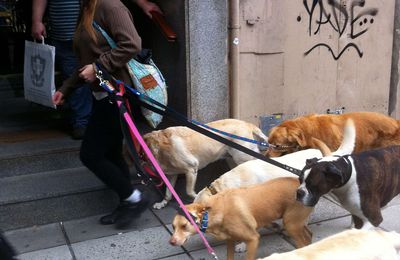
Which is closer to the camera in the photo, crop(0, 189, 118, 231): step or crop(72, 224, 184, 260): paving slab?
crop(72, 224, 184, 260): paving slab

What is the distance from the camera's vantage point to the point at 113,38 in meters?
3.91

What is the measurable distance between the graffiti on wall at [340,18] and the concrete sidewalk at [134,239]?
2167mm

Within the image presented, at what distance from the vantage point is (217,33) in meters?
5.12

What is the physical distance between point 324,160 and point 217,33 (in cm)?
214

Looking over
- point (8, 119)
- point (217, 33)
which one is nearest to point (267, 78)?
point (217, 33)

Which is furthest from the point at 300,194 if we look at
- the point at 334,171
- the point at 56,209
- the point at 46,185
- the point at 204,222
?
the point at 46,185

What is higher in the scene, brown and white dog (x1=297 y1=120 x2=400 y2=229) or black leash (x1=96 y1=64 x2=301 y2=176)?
black leash (x1=96 y1=64 x2=301 y2=176)

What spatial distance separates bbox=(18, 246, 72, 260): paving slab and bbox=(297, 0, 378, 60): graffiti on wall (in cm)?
347

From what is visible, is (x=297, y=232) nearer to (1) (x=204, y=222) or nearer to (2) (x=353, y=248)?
(1) (x=204, y=222)

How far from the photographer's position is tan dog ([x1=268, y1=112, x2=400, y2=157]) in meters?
4.54

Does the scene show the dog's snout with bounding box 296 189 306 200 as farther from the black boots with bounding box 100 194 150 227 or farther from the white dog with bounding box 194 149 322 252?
the black boots with bounding box 100 194 150 227

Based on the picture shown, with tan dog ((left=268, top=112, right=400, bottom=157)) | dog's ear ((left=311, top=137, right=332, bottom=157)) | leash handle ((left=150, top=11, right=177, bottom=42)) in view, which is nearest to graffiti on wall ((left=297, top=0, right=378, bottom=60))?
tan dog ((left=268, top=112, right=400, bottom=157))

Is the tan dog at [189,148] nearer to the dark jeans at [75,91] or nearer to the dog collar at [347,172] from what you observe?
the dark jeans at [75,91]

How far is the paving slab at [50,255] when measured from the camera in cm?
399
